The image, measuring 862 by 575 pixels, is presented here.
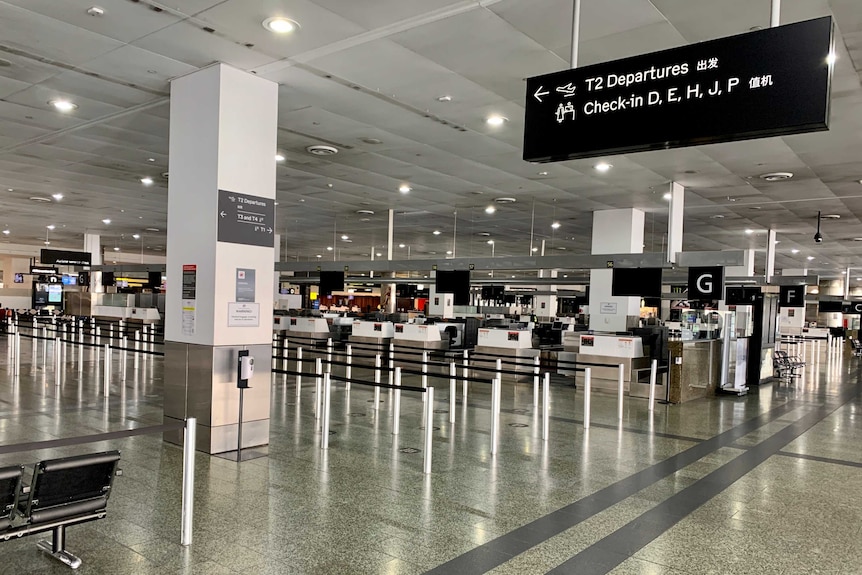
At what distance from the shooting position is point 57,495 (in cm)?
361

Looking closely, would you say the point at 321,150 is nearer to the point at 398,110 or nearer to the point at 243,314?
the point at 398,110

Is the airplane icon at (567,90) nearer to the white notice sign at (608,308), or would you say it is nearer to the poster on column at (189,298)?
the poster on column at (189,298)

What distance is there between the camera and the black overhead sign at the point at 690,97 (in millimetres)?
3422

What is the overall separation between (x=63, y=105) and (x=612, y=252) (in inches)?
474

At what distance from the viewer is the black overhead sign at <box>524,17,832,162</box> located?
3422mm

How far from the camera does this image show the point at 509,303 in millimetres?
41688


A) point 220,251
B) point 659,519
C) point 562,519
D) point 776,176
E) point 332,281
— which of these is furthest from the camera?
point 332,281

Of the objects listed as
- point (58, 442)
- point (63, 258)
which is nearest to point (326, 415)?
point (58, 442)

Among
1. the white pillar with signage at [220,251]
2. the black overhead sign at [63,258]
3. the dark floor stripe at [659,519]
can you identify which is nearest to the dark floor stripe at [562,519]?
the dark floor stripe at [659,519]

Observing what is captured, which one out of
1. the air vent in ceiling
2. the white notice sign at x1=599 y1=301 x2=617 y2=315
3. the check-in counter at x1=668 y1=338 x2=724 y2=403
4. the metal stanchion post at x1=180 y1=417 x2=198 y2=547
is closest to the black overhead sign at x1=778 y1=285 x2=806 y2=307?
the check-in counter at x1=668 y1=338 x2=724 y2=403

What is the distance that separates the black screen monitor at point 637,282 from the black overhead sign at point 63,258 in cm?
1858

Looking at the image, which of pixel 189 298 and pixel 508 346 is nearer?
pixel 189 298

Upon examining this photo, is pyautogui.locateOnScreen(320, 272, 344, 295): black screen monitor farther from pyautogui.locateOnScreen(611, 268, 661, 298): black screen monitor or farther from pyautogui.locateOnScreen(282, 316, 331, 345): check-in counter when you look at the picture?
pyautogui.locateOnScreen(611, 268, 661, 298): black screen monitor

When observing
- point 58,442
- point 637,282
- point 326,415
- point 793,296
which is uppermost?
point 637,282
